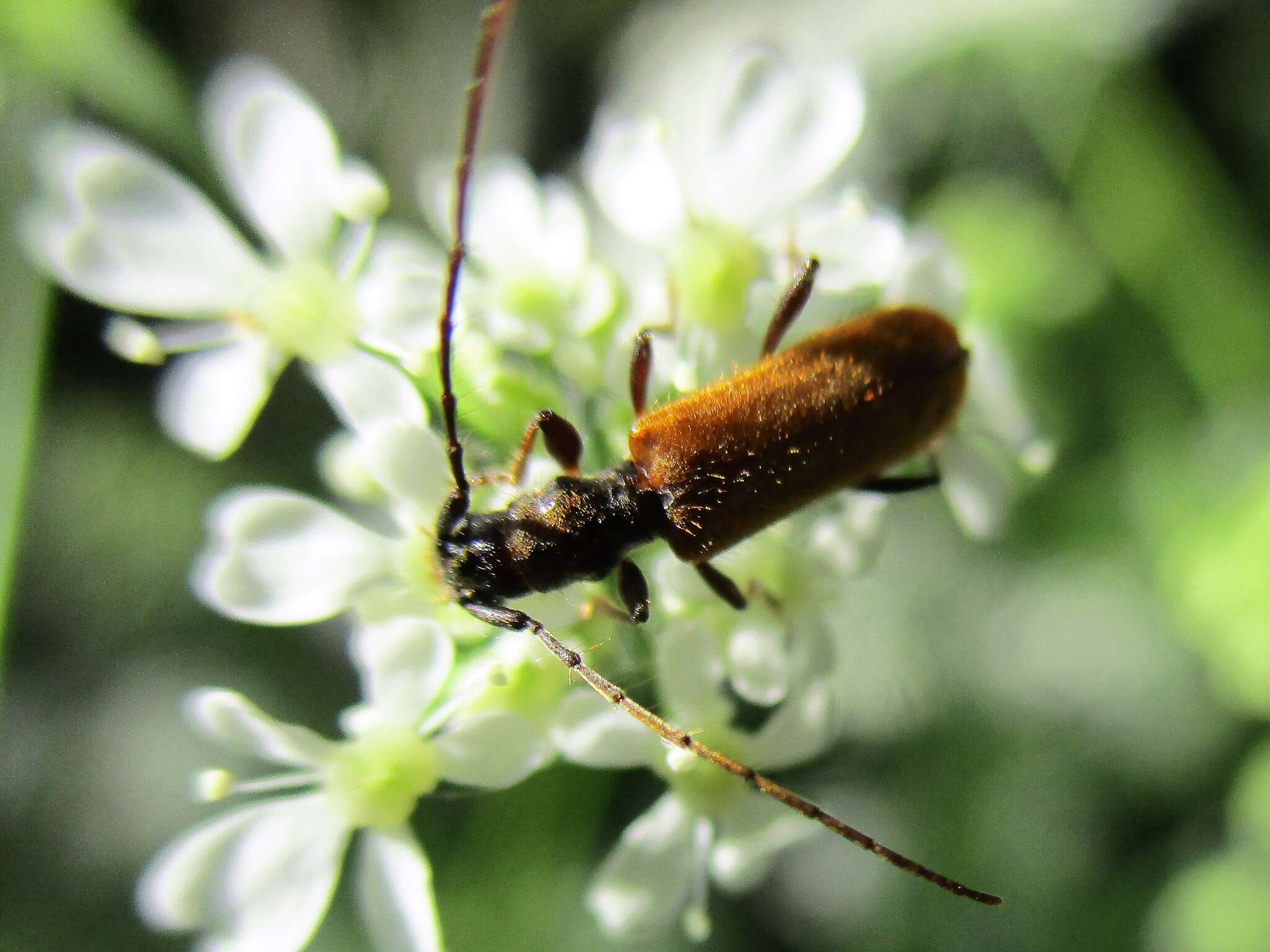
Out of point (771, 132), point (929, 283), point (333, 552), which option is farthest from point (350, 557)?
point (929, 283)

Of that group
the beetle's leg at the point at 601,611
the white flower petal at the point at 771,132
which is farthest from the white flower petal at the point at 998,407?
the beetle's leg at the point at 601,611

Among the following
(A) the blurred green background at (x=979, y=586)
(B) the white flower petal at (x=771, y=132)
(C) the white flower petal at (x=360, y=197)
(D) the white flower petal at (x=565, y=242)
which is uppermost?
(B) the white flower petal at (x=771, y=132)

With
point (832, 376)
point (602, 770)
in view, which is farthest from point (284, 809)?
point (832, 376)

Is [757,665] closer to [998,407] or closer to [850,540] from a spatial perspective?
[850,540]

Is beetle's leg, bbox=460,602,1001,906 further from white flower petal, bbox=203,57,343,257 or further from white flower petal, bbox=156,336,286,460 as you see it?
white flower petal, bbox=203,57,343,257

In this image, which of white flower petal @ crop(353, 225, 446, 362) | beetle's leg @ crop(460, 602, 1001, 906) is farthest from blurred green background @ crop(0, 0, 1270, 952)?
white flower petal @ crop(353, 225, 446, 362)

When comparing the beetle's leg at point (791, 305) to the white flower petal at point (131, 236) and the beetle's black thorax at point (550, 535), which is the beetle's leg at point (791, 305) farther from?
the white flower petal at point (131, 236)
